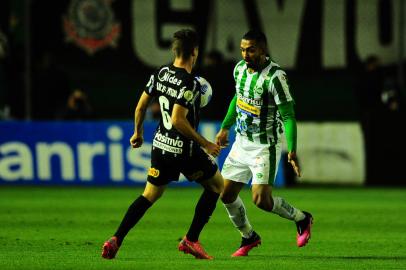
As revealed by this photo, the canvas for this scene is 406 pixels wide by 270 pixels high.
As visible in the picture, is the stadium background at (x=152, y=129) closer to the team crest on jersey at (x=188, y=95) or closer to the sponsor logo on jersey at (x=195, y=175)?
the sponsor logo on jersey at (x=195, y=175)

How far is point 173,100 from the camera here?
912cm

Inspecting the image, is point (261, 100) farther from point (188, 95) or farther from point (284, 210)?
point (284, 210)

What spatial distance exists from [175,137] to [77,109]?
34.1 feet

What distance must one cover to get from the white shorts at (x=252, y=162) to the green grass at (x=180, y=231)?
2.20ft

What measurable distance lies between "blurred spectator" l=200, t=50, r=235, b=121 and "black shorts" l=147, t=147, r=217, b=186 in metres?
9.14

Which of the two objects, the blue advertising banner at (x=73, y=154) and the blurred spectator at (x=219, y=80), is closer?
the blue advertising banner at (x=73, y=154)

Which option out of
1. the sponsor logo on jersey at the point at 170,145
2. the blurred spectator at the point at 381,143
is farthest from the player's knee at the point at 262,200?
the blurred spectator at the point at 381,143

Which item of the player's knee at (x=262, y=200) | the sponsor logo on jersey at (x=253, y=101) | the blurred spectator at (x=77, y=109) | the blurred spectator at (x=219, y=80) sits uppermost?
the sponsor logo on jersey at (x=253, y=101)

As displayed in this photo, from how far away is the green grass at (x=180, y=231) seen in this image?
912 cm

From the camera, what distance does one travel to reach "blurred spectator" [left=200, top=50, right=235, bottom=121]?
60.5 ft

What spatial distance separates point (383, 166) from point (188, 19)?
18.2 feet

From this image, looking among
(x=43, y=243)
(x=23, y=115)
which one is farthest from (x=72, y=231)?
(x=23, y=115)

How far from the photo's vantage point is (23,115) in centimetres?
1933

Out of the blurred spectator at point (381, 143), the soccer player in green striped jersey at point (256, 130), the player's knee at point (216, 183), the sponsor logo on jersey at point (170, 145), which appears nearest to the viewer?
the sponsor logo on jersey at point (170, 145)
